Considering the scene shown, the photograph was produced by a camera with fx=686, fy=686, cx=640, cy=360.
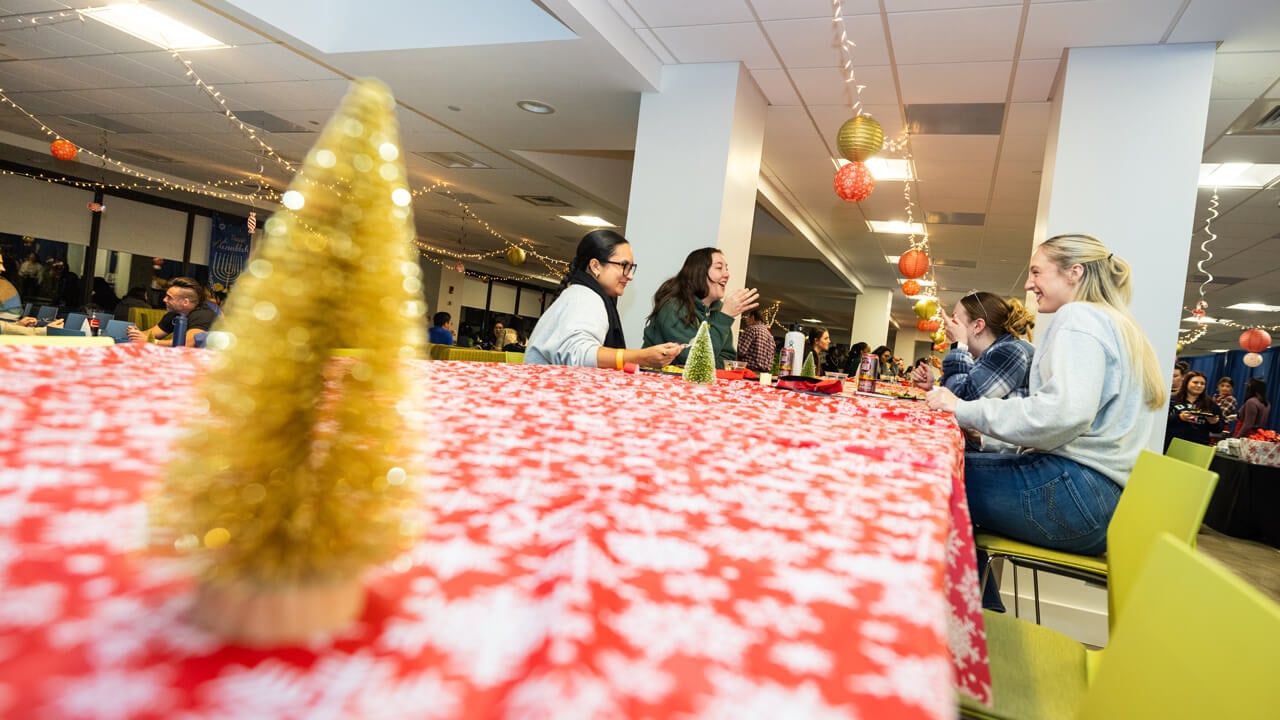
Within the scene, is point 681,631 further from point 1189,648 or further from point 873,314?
point 873,314

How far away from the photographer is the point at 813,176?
699 centimetres

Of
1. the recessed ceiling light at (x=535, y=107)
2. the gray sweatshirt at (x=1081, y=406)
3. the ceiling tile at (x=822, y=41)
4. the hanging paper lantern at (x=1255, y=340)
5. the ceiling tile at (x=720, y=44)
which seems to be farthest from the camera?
the hanging paper lantern at (x=1255, y=340)

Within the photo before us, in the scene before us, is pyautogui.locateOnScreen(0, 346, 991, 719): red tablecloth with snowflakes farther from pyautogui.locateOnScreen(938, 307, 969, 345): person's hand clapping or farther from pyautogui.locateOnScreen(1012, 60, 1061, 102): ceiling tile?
pyautogui.locateOnScreen(1012, 60, 1061, 102): ceiling tile

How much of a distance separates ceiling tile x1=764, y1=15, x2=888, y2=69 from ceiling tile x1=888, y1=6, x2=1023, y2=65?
103 mm

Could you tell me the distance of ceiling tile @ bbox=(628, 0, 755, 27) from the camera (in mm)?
3912

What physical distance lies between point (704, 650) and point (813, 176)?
717 centimetres

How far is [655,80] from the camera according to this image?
4.80 meters

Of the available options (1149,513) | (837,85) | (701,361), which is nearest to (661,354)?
(701,361)

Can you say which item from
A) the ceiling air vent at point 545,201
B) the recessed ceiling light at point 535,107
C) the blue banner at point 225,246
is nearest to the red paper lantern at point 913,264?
the recessed ceiling light at point 535,107

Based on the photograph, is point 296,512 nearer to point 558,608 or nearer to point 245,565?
point 245,565

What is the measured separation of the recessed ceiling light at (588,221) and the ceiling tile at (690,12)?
6386mm

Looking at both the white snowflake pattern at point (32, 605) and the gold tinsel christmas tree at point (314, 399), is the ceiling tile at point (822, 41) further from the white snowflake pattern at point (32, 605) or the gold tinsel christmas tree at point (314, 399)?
the white snowflake pattern at point (32, 605)

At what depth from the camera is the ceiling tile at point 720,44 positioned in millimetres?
4180

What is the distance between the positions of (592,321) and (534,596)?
2.20 meters
